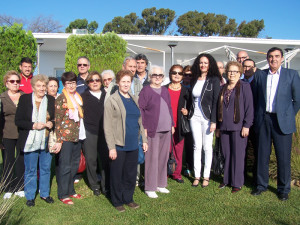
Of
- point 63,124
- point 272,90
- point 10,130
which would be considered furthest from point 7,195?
point 272,90

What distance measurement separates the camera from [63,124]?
4.20 m

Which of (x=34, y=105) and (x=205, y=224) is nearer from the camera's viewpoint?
(x=205, y=224)

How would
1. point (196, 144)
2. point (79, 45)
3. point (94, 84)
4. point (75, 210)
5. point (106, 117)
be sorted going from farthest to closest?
1. point (79, 45)
2. point (196, 144)
3. point (94, 84)
4. point (75, 210)
5. point (106, 117)

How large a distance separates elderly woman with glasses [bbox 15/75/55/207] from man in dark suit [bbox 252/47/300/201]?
130 inches

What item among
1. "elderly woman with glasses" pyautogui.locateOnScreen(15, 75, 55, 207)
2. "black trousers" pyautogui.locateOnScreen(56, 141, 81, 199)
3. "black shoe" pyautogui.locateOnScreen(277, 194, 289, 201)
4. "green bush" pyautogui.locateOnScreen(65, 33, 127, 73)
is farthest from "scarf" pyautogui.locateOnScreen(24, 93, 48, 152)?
"green bush" pyautogui.locateOnScreen(65, 33, 127, 73)

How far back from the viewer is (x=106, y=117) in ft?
12.7

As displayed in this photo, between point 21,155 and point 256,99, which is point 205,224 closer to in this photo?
point 256,99

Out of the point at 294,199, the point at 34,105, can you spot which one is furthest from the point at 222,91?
the point at 34,105

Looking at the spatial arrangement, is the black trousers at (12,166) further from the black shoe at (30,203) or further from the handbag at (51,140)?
the handbag at (51,140)

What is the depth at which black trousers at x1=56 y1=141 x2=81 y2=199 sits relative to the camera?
4.25m

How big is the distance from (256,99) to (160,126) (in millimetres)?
1659

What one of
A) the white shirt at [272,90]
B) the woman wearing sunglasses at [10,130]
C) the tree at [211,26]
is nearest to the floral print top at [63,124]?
the woman wearing sunglasses at [10,130]

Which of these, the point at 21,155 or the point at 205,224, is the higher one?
the point at 21,155

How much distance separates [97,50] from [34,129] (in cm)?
638
